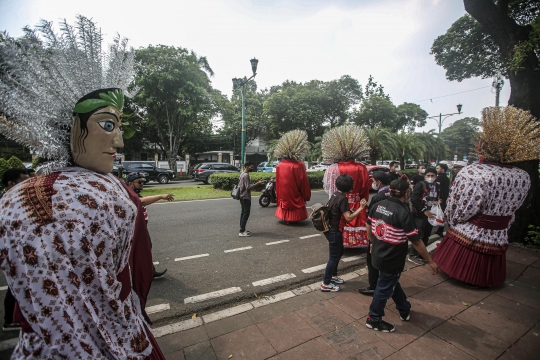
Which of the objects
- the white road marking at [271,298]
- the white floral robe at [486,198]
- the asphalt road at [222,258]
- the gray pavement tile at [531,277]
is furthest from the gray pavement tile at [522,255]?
the white road marking at [271,298]

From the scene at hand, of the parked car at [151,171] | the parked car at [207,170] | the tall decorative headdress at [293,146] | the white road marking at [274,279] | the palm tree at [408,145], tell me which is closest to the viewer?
the white road marking at [274,279]

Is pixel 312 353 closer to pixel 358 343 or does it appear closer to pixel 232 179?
pixel 358 343

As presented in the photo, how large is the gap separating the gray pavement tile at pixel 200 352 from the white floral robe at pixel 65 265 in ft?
4.02

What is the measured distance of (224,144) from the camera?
3105cm

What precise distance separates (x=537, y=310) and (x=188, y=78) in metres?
20.0

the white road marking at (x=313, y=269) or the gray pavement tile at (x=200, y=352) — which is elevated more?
the white road marking at (x=313, y=269)

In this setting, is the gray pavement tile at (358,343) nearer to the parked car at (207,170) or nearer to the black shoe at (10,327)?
the black shoe at (10,327)

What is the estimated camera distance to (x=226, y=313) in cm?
303

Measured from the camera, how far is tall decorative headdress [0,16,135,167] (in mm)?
1365

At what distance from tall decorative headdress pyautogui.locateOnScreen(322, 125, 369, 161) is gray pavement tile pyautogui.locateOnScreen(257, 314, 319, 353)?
3.32 meters

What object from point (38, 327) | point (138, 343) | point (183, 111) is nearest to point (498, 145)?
point (138, 343)

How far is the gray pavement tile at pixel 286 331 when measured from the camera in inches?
99.1

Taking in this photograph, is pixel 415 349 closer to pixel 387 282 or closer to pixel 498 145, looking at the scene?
pixel 387 282

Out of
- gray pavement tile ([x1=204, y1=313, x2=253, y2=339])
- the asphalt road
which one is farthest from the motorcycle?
gray pavement tile ([x1=204, y1=313, x2=253, y2=339])
